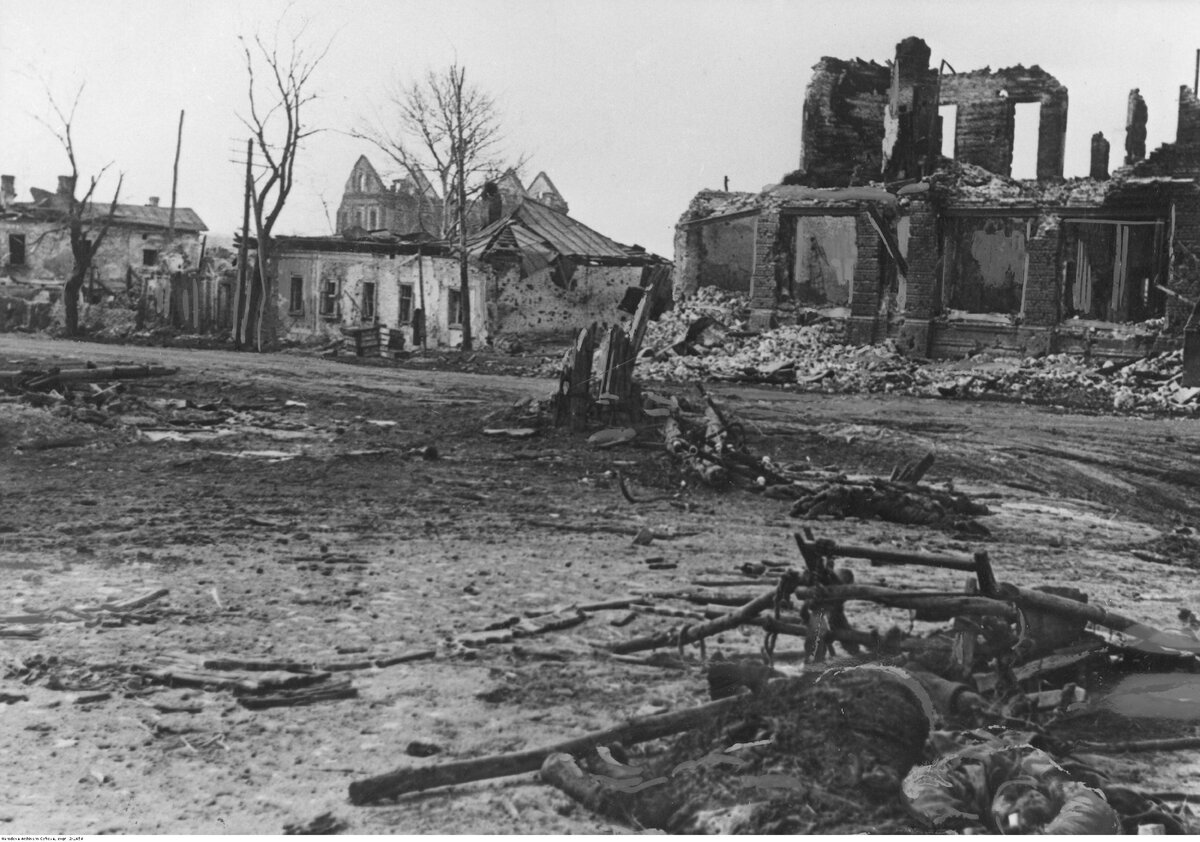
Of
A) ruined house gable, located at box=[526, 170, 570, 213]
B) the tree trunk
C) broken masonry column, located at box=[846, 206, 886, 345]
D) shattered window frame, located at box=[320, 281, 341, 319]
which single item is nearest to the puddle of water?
broken masonry column, located at box=[846, 206, 886, 345]

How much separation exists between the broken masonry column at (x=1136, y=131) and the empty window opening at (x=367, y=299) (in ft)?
74.5

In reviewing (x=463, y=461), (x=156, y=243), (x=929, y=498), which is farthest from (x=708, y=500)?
(x=156, y=243)

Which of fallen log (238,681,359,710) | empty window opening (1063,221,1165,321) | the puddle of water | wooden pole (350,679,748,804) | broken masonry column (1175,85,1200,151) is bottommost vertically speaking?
fallen log (238,681,359,710)

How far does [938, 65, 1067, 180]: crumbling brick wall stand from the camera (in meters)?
34.4

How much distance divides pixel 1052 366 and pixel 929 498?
1690 cm

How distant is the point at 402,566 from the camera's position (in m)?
7.54

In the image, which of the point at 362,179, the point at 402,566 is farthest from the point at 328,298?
the point at 402,566

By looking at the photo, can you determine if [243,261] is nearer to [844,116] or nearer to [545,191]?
[545,191]

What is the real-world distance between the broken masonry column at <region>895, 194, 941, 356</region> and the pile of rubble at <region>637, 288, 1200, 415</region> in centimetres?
77

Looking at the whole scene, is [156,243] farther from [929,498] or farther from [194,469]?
[929,498]

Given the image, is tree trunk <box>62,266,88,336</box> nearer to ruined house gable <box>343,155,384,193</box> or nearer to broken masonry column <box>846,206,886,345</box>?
ruined house gable <box>343,155,384,193</box>

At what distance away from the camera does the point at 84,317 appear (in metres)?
39.1

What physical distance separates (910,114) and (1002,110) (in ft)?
15.1

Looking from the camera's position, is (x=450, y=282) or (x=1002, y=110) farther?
(x=1002, y=110)
